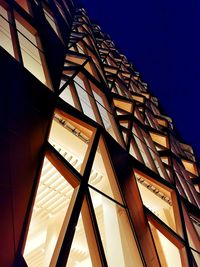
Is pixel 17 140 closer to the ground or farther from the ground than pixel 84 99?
A: closer to the ground

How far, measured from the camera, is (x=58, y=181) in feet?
25.7

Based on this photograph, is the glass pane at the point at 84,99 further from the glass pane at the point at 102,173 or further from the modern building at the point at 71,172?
the glass pane at the point at 102,173

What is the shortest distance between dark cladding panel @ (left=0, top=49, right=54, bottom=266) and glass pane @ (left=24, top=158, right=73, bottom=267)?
5.83ft

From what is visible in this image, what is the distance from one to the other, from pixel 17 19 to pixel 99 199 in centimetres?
503

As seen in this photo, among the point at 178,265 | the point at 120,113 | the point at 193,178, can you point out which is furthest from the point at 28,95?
the point at 193,178

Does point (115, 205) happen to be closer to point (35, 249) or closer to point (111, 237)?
point (111, 237)

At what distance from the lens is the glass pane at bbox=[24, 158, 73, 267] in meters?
7.82

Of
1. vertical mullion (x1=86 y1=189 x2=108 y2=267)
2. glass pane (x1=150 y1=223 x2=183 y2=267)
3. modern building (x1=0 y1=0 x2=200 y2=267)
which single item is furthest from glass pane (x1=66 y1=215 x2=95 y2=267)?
vertical mullion (x1=86 y1=189 x2=108 y2=267)

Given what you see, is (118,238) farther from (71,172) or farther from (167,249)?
(167,249)

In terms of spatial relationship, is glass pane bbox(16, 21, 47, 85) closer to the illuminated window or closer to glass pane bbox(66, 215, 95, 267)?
the illuminated window

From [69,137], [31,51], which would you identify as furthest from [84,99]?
[31,51]

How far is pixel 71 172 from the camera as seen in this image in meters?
5.39

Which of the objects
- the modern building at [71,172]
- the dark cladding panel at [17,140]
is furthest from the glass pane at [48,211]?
the dark cladding panel at [17,140]

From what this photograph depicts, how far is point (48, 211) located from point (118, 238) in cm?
359
